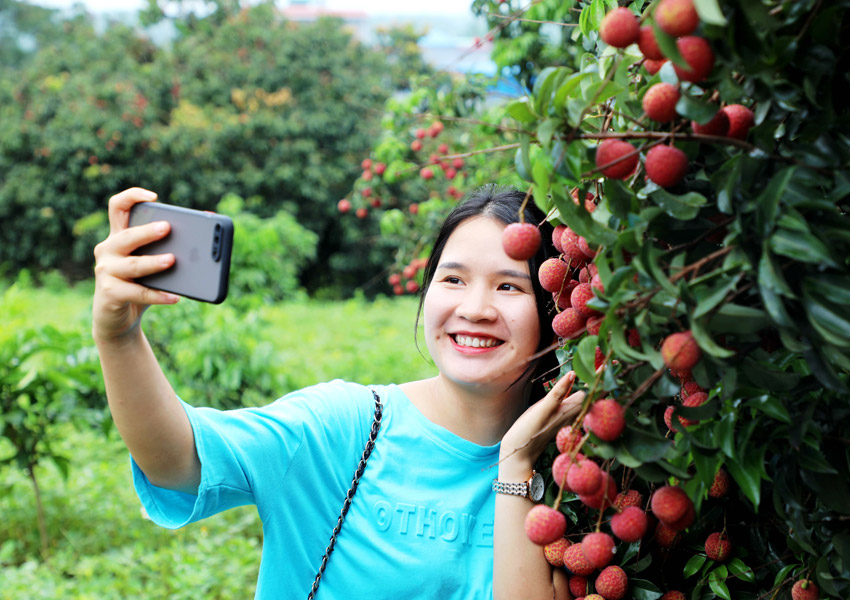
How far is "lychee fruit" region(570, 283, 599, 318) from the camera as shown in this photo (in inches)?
34.4

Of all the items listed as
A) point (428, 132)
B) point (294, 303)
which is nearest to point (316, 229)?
point (294, 303)

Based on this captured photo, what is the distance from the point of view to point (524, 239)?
33.8 inches

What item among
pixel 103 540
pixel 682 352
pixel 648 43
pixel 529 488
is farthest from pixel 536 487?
pixel 103 540

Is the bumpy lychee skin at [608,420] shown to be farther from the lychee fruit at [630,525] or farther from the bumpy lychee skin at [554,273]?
the bumpy lychee skin at [554,273]

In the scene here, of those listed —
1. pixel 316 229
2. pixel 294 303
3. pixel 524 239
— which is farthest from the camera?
pixel 316 229

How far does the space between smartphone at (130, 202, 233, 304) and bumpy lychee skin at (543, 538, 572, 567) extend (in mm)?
552

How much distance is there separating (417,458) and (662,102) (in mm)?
847

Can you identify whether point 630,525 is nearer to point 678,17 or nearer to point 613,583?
point 613,583

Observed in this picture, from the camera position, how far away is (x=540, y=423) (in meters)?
1.10

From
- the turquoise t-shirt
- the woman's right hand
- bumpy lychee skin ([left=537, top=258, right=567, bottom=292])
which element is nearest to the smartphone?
the woman's right hand

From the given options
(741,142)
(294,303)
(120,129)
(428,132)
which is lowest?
(294,303)

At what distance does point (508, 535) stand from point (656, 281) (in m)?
0.60

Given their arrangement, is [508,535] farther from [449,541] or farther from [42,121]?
[42,121]

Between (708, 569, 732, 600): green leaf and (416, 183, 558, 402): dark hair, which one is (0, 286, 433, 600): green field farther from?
(708, 569, 732, 600): green leaf
